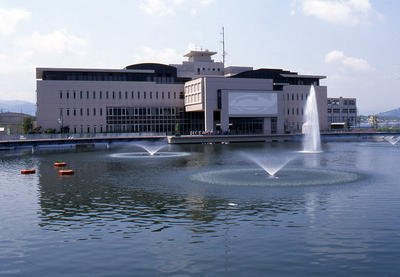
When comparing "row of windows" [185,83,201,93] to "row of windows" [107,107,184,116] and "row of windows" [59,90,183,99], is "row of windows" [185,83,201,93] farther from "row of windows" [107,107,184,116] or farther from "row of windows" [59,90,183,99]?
"row of windows" [107,107,184,116]

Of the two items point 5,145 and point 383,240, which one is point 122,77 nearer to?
point 5,145

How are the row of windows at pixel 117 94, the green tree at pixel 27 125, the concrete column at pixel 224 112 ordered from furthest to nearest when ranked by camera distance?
the green tree at pixel 27 125, the row of windows at pixel 117 94, the concrete column at pixel 224 112

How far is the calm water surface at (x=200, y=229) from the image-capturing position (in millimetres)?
16219

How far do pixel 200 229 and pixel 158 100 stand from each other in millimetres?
120200

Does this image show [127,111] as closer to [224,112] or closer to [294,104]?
[224,112]

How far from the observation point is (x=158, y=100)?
140 metres

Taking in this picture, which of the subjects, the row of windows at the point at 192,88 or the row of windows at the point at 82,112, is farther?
the row of windows at the point at 192,88

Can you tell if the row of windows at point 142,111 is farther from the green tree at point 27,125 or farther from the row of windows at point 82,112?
the green tree at point 27,125

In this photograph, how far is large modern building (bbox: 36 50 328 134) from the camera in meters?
129

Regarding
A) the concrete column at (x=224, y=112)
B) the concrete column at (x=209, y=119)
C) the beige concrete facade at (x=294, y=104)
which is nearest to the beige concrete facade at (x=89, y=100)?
the concrete column at (x=209, y=119)

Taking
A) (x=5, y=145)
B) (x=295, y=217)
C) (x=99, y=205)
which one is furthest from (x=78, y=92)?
(x=295, y=217)

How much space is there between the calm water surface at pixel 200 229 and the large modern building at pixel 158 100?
9297 centimetres

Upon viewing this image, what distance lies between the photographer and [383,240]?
18797 millimetres

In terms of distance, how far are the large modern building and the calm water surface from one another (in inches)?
3660
